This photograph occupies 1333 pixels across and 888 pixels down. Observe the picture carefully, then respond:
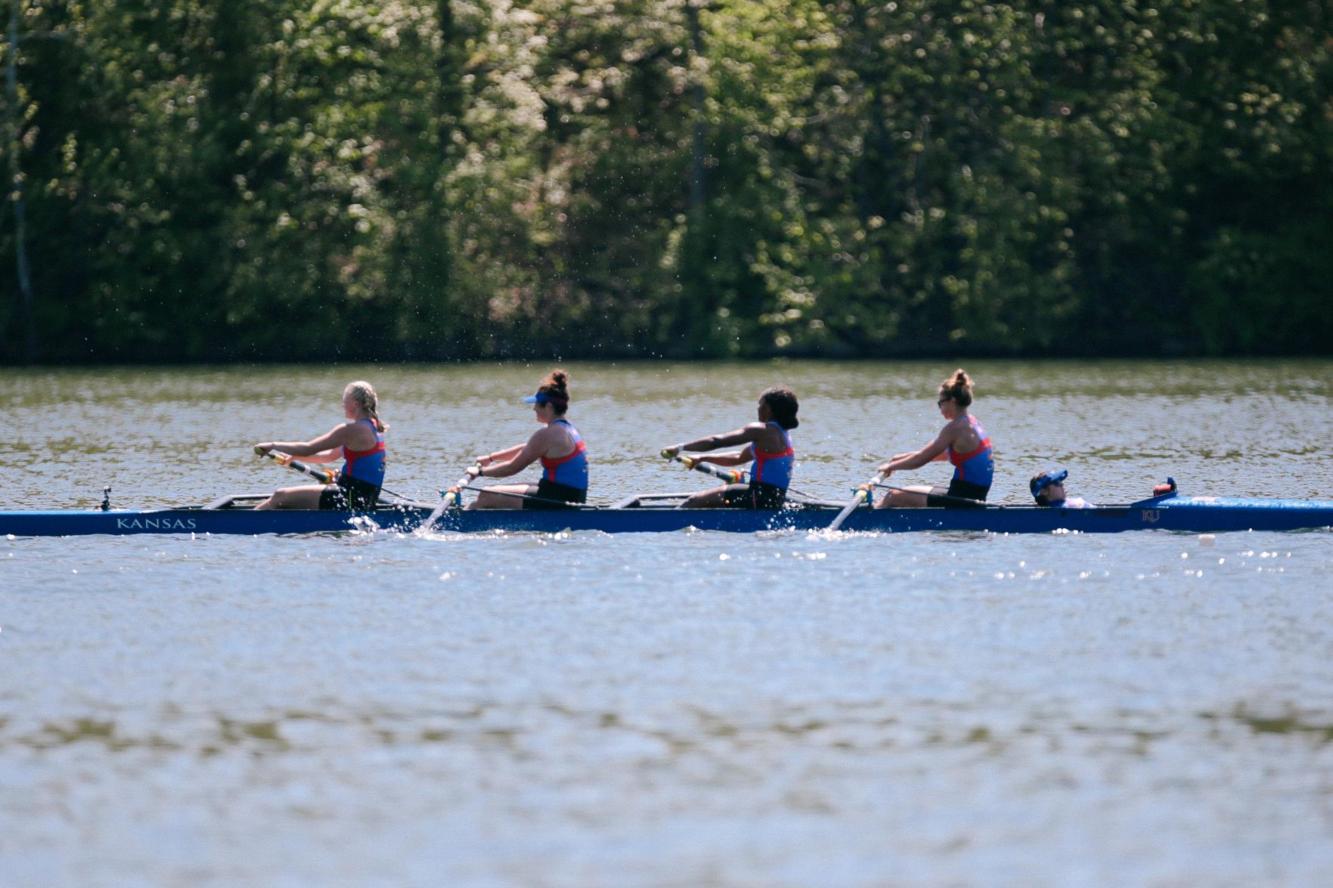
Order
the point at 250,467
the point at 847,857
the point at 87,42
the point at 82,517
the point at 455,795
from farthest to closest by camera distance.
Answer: the point at 87,42 → the point at 250,467 → the point at 82,517 → the point at 455,795 → the point at 847,857

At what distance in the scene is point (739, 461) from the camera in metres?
19.2

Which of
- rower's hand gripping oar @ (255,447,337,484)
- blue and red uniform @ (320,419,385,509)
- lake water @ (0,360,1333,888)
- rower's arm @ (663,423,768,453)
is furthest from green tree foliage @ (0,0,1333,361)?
rower's arm @ (663,423,768,453)

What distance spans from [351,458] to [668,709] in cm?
774

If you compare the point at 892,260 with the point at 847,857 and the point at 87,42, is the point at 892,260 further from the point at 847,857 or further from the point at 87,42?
the point at 847,857

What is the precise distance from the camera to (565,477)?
18781 mm

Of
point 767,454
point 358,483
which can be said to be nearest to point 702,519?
point 767,454

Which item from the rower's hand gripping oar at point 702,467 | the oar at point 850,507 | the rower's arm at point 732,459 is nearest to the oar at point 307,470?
the rower's hand gripping oar at point 702,467

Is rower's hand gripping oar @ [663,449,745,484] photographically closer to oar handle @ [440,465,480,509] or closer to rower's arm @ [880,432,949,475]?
rower's arm @ [880,432,949,475]

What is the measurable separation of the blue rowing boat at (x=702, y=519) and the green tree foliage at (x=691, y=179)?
3489cm

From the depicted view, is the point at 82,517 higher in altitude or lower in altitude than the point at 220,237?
lower

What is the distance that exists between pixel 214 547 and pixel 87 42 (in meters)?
38.0

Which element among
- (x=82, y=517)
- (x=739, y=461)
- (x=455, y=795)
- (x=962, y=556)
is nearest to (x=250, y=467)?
(x=82, y=517)

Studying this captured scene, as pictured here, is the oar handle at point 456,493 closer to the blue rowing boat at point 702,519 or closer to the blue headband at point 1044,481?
the blue rowing boat at point 702,519

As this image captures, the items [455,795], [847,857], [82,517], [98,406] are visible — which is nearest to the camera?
[847,857]
